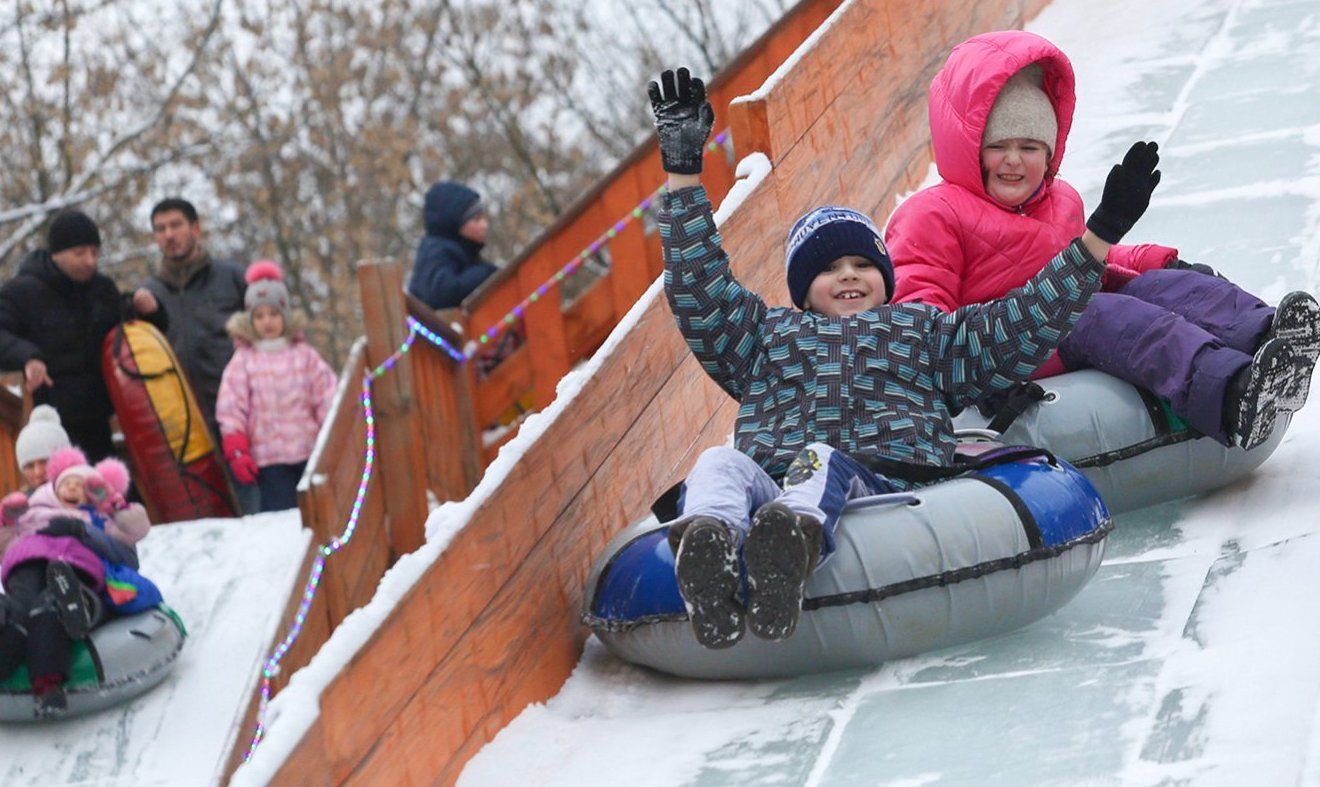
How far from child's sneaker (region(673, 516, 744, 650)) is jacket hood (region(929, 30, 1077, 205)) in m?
1.52

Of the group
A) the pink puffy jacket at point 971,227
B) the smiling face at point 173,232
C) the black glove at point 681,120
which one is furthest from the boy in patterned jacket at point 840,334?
the smiling face at point 173,232

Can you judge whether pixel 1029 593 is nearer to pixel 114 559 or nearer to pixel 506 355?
pixel 114 559

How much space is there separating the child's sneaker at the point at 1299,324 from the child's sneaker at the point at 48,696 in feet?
11.3

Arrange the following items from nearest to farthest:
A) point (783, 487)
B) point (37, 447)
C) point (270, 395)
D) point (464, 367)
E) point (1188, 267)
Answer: point (783, 487) < point (1188, 267) < point (37, 447) < point (270, 395) < point (464, 367)

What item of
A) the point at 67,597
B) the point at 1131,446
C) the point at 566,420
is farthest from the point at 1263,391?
the point at 67,597

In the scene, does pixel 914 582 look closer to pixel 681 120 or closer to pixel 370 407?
pixel 681 120

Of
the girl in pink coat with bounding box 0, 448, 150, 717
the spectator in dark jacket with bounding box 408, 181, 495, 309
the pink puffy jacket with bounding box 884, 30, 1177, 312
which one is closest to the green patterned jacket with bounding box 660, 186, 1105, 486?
the pink puffy jacket with bounding box 884, 30, 1177, 312

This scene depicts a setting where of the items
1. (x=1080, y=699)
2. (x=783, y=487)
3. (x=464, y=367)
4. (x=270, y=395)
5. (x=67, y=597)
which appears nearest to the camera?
(x=1080, y=699)

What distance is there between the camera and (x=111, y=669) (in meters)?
5.95

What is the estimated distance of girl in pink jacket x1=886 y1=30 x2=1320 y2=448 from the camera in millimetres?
4262

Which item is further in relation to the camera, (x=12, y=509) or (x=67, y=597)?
(x=12, y=509)

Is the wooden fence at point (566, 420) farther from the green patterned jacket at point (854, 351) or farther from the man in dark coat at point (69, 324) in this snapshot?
the man in dark coat at point (69, 324)

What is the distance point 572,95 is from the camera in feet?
63.1

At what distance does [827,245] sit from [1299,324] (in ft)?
2.96
